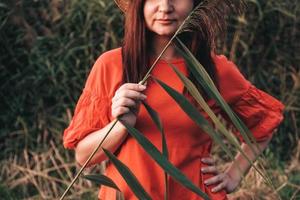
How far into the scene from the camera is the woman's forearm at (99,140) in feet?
6.28

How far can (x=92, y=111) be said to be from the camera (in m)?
1.99

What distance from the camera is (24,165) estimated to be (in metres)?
4.13

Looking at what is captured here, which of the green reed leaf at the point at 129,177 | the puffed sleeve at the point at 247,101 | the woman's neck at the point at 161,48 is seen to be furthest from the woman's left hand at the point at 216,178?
the green reed leaf at the point at 129,177

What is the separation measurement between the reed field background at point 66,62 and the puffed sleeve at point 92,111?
2.08m

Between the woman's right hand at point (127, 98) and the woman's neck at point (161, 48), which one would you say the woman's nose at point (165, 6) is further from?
the woman's right hand at point (127, 98)

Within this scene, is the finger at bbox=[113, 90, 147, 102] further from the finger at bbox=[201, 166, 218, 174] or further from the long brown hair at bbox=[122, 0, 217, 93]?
the finger at bbox=[201, 166, 218, 174]

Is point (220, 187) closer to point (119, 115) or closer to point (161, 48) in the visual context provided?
point (161, 48)

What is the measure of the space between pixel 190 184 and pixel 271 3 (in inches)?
125

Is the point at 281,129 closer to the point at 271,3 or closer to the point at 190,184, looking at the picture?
the point at 271,3

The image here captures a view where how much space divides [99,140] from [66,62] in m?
2.42

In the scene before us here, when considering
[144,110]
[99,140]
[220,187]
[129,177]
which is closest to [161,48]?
[144,110]

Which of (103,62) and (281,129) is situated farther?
(281,129)

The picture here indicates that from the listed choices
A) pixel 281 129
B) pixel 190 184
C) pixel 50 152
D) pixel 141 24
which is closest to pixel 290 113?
pixel 281 129

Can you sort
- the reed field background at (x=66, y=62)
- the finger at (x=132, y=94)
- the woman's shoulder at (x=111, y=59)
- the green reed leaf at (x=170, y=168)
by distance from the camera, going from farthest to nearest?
the reed field background at (x=66, y=62) < the woman's shoulder at (x=111, y=59) < the finger at (x=132, y=94) < the green reed leaf at (x=170, y=168)
